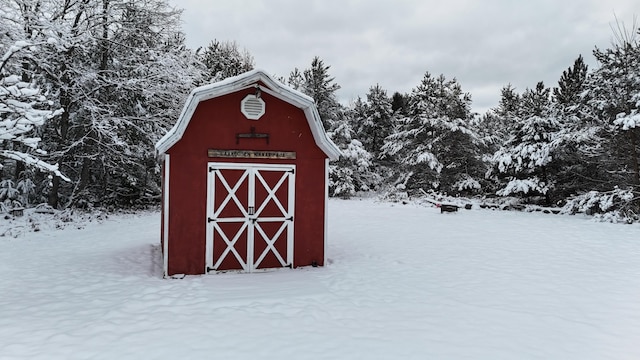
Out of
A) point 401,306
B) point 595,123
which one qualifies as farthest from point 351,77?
point 401,306

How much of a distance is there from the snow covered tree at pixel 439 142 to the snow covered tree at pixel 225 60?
10.7 m

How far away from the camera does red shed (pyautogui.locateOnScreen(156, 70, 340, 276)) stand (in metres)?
6.74

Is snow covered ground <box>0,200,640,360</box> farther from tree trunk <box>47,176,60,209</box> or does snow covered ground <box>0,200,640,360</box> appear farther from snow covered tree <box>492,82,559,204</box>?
snow covered tree <box>492,82,559,204</box>

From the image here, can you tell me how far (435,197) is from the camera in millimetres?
19438

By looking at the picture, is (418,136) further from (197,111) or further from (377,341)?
(377,341)

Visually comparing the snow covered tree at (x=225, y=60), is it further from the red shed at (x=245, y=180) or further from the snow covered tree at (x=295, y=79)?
the red shed at (x=245, y=180)

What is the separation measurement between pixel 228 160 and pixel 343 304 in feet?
10.4

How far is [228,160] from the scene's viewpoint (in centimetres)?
702

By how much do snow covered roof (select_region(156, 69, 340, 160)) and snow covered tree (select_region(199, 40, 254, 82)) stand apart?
1674 centimetres

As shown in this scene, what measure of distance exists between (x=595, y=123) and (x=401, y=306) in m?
12.4

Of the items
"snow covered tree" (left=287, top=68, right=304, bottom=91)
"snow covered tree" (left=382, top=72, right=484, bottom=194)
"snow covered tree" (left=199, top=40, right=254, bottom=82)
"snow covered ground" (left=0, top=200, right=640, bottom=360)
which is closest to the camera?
"snow covered ground" (left=0, top=200, right=640, bottom=360)

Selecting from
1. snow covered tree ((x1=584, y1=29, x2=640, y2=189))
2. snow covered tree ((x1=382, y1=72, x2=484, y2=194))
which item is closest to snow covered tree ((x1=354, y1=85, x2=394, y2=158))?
snow covered tree ((x1=382, y1=72, x2=484, y2=194))

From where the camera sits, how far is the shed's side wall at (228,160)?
265 inches

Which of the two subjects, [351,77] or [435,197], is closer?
[435,197]
